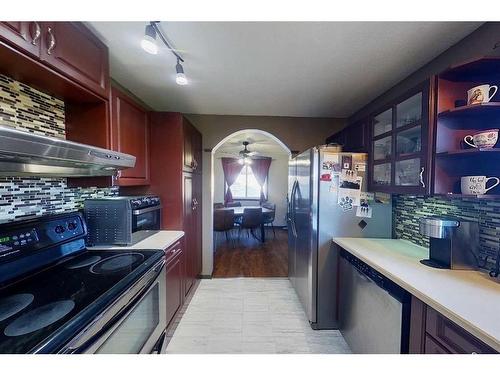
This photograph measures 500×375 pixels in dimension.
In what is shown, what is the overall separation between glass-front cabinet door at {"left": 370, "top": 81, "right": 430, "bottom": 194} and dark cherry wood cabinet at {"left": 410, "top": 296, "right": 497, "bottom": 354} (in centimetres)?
70

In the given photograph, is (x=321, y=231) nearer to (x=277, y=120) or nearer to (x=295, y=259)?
(x=295, y=259)

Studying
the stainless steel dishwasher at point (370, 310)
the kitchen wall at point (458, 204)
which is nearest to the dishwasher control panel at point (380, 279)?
the stainless steel dishwasher at point (370, 310)

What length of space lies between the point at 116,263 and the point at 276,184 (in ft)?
19.6

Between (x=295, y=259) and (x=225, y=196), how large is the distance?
457cm

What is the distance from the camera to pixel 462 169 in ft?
4.26

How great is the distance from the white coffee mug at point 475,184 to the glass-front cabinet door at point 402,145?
0.56 ft

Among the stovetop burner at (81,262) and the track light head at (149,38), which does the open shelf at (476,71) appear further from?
the stovetop burner at (81,262)

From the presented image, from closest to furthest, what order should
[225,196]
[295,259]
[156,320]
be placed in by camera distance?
[156,320] → [295,259] → [225,196]

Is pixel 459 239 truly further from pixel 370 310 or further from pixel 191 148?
pixel 191 148

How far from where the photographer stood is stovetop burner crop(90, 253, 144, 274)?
1.21 meters

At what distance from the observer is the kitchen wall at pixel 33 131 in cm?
115

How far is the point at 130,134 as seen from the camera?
77.0 inches
